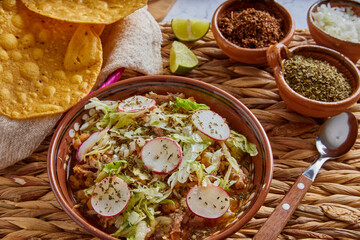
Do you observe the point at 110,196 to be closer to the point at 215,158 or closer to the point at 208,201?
the point at 208,201

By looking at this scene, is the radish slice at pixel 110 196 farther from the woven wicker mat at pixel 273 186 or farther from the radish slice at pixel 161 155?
the woven wicker mat at pixel 273 186

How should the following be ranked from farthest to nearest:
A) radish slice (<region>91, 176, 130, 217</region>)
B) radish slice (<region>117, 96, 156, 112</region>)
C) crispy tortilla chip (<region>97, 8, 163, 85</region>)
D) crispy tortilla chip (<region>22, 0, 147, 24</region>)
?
crispy tortilla chip (<region>97, 8, 163, 85</region>), crispy tortilla chip (<region>22, 0, 147, 24</region>), radish slice (<region>117, 96, 156, 112</region>), radish slice (<region>91, 176, 130, 217</region>)

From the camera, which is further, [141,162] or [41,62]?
[41,62]

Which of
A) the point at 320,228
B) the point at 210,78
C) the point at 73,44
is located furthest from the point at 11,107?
the point at 320,228

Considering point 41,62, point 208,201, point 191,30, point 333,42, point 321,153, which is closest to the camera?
point 208,201

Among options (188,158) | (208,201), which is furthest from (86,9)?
(208,201)

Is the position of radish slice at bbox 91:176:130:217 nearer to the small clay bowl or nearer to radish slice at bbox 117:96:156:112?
radish slice at bbox 117:96:156:112

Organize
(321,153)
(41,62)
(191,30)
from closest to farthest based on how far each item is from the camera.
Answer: (321,153) → (41,62) → (191,30)

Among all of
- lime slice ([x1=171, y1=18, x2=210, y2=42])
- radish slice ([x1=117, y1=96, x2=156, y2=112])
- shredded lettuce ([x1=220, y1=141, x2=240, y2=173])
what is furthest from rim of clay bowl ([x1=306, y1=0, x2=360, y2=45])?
radish slice ([x1=117, y1=96, x2=156, y2=112])
